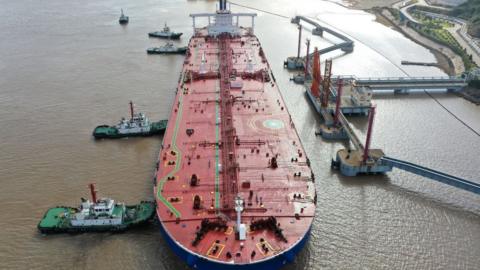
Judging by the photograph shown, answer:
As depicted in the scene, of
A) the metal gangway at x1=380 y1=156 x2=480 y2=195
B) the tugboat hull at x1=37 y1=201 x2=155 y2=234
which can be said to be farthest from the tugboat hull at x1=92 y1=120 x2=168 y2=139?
the metal gangway at x1=380 y1=156 x2=480 y2=195

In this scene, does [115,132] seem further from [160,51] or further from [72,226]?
[160,51]

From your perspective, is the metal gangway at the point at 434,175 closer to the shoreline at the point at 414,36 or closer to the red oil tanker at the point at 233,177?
the red oil tanker at the point at 233,177

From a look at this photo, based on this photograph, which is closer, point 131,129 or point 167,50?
point 131,129

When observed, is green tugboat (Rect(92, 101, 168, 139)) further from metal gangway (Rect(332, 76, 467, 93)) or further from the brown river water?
metal gangway (Rect(332, 76, 467, 93))

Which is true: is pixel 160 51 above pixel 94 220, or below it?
above

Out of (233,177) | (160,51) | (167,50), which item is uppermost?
(167,50)

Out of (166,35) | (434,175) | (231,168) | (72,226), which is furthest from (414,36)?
(72,226)
